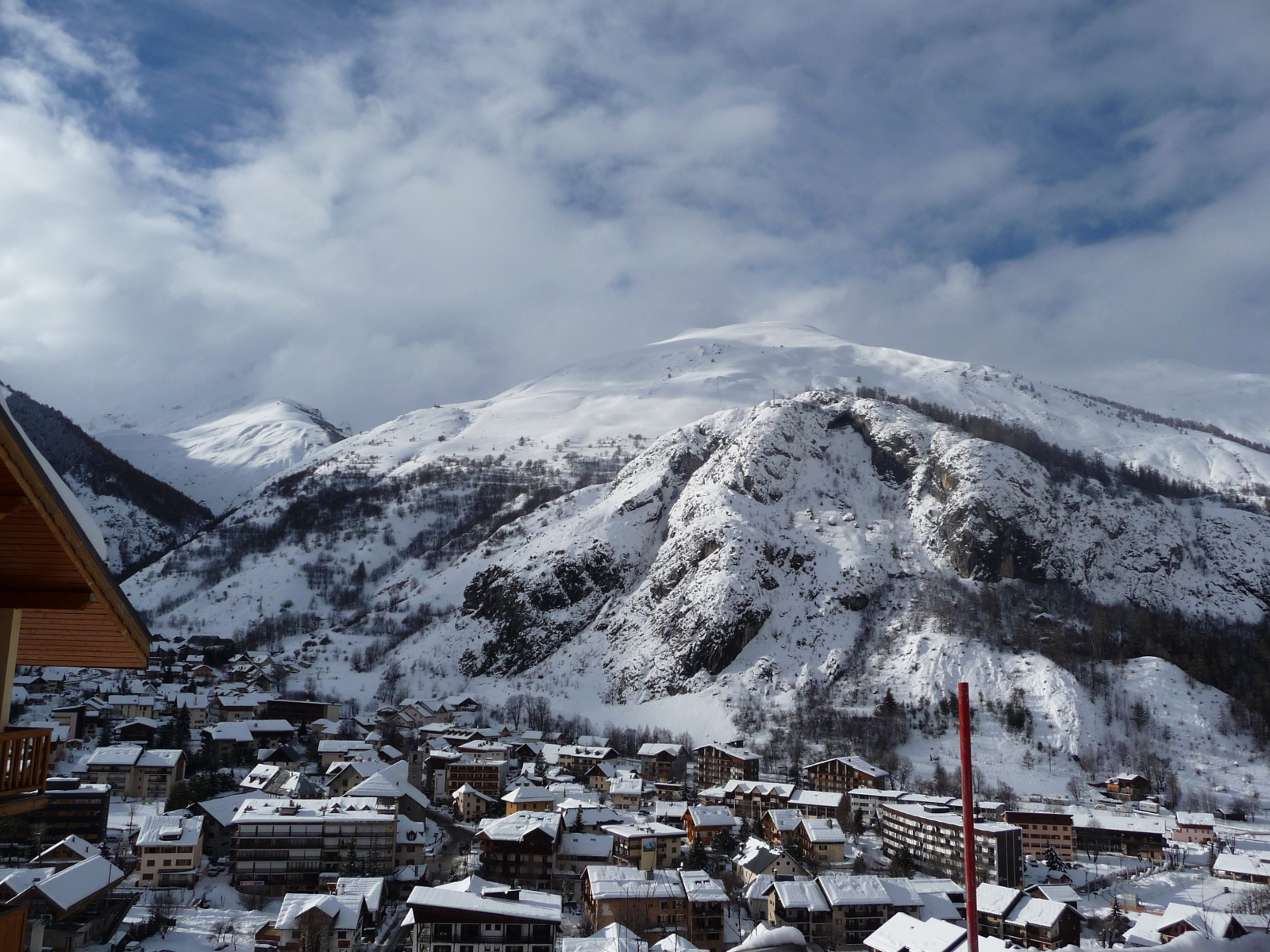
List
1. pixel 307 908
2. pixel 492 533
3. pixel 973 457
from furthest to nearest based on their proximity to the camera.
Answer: pixel 492 533
pixel 973 457
pixel 307 908

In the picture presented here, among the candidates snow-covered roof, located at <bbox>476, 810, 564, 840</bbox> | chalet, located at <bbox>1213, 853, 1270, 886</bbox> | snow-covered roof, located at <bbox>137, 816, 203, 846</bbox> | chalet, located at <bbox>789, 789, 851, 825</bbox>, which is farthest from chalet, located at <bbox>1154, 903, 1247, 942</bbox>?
snow-covered roof, located at <bbox>137, 816, 203, 846</bbox>

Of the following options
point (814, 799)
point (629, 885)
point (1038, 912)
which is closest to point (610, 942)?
point (629, 885)

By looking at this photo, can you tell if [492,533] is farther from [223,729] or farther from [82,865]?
[82,865]

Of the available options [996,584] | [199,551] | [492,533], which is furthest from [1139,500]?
[199,551]

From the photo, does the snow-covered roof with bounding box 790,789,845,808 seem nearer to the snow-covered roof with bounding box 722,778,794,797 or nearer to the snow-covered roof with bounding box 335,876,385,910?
the snow-covered roof with bounding box 722,778,794,797

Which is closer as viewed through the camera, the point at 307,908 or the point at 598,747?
the point at 307,908

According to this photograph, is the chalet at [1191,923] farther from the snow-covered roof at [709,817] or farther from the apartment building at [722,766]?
the apartment building at [722,766]
